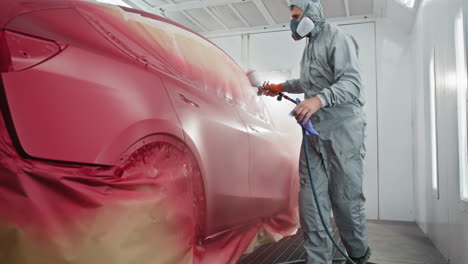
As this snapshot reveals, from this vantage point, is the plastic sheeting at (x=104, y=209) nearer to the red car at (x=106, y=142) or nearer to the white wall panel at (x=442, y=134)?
the red car at (x=106, y=142)

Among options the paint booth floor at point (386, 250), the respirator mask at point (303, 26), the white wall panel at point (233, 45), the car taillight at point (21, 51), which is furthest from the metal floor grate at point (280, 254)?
the white wall panel at point (233, 45)

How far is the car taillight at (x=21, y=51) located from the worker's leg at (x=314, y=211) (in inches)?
58.8

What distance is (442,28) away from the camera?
2574mm

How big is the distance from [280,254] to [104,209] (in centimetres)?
179

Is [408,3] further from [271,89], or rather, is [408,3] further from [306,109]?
[306,109]

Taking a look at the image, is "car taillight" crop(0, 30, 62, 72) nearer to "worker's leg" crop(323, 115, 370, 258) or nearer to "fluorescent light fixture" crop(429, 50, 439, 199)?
"worker's leg" crop(323, 115, 370, 258)

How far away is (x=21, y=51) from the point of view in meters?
0.94

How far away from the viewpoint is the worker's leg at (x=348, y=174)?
2047 millimetres

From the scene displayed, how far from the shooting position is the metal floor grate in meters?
2.40

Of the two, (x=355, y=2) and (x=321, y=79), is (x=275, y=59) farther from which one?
(x=321, y=79)

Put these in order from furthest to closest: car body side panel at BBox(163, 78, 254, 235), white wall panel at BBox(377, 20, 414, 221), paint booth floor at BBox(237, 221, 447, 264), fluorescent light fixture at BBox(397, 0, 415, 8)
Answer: white wall panel at BBox(377, 20, 414, 221) < fluorescent light fixture at BBox(397, 0, 415, 8) < paint booth floor at BBox(237, 221, 447, 264) < car body side panel at BBox(163, 78, 254, 235)

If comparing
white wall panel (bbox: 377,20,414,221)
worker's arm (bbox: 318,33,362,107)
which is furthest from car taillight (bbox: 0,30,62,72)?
white wall panel (bbox: 377,20,414,221)

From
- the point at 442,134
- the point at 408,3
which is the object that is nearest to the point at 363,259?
the point at 442,134

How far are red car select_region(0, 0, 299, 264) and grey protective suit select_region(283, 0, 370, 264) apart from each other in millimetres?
524
